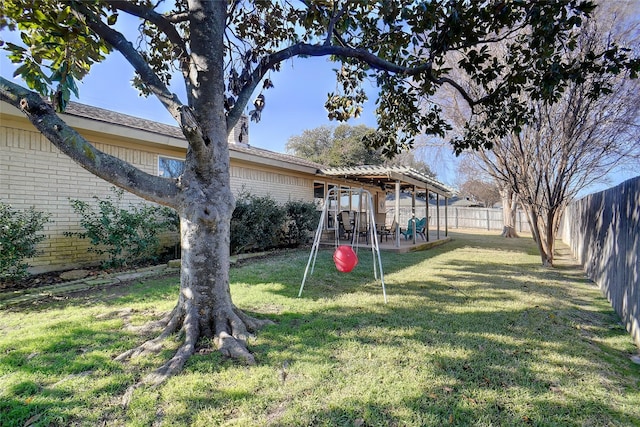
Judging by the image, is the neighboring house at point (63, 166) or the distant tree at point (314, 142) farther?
the distant tree at point (314, 142)

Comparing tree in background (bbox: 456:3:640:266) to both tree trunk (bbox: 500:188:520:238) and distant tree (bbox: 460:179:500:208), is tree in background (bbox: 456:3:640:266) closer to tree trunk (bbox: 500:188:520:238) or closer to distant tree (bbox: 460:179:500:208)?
tree trunk (bbox: 500:188:520:238)

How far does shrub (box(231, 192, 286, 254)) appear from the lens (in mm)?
8578

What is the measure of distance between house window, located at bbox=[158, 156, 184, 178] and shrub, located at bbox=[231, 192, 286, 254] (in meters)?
1.86

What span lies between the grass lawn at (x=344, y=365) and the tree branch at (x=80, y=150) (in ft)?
5.40

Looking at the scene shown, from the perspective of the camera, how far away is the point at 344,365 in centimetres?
294

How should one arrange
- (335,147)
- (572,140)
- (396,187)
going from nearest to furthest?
(572,140) < (396,187) < (335,147)

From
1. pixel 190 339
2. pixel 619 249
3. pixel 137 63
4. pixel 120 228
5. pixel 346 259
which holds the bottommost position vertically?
pixel 190 339

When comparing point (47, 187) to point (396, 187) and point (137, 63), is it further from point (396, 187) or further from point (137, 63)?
point (396, 187)

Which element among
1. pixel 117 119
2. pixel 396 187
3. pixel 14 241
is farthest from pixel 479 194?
pixel 14 241

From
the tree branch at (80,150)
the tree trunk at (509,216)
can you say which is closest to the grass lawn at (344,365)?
the tree branch at (80,150)

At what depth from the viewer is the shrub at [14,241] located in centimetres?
486

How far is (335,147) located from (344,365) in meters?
26.2

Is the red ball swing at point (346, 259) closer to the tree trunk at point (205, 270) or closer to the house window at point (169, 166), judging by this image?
the tree trunk at point (205, 270)

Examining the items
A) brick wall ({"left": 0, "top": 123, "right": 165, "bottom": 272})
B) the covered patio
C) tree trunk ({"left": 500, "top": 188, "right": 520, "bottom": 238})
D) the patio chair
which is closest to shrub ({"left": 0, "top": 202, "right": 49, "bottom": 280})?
brick wall ({"left": 0, "top": 123, "right": 165, "bottom": 272})
